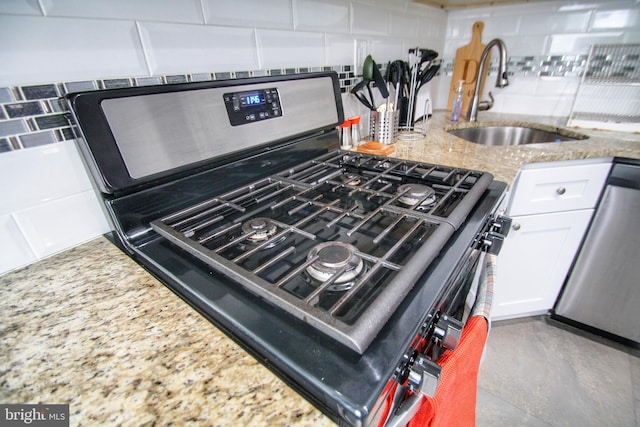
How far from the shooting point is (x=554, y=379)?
1234mm

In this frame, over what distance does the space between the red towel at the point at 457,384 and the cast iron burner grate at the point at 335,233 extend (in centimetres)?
14

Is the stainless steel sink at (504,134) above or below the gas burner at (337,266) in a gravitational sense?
below

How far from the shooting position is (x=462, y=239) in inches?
21.1

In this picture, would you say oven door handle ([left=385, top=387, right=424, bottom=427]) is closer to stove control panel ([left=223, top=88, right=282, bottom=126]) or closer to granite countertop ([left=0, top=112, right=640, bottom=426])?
granite countertop ([left=0, top=112, right=640, bottom=426])

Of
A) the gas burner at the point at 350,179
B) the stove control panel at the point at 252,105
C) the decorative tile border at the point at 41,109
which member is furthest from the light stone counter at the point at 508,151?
the decorative tile border at the point at 41,109

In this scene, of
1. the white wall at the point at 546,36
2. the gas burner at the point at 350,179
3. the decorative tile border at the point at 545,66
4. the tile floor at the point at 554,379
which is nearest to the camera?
the gas burner at the point at 350,179

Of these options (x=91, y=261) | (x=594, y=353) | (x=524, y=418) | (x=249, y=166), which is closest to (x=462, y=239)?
(x=249, y=166)

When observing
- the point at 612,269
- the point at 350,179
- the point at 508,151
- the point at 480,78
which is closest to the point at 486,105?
the point at 480,78

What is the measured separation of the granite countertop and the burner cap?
0.54 feet

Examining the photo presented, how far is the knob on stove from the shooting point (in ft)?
1.31

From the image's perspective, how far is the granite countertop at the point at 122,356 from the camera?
285mm

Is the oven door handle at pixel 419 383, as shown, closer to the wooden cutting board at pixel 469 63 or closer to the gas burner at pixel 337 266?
the gas burner at pixel 337 266

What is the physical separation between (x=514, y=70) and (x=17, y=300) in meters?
2.18

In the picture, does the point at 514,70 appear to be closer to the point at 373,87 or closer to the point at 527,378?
the point at 373,87
